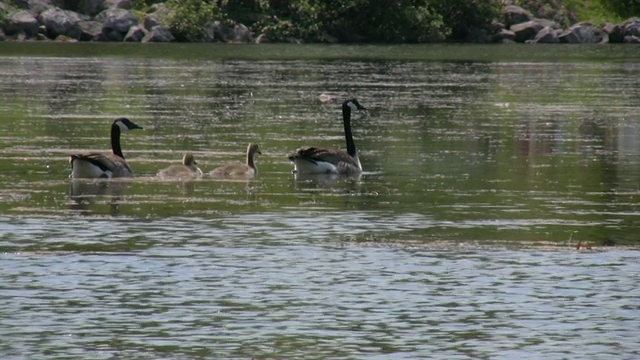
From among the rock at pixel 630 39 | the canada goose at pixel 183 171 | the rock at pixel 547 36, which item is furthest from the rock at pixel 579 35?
the canada goose at pixel 183 171

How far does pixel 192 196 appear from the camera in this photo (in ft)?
75.9

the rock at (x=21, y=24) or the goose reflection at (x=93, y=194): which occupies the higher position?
the rock at (x=21, y=24)

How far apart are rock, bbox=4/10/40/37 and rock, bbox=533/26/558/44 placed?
104 ft

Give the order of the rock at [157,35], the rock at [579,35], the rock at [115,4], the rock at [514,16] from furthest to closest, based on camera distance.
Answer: the rock at [514,16] → the rock at [579,35] → the rock at [115,4] → the rock at [157,35]

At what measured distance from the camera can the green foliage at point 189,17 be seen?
103281mm

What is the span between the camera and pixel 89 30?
102m

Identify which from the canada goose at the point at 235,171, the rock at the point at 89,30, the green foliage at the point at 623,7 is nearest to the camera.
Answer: the canada goose at the point at 235,171

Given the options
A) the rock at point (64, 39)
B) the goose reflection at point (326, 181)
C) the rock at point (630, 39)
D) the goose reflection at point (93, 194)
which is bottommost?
the rock at point (630, 39)

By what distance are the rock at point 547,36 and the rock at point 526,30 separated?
17.1 inches

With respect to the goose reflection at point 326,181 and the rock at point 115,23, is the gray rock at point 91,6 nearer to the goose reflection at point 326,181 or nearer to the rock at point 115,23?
the rock at point 115,23

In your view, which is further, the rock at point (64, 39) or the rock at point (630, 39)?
the rock at point (630, 39)

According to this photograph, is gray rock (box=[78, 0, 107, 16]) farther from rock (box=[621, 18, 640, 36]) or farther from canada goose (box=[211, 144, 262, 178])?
canada goose (box=[211, 144, 262, 178])

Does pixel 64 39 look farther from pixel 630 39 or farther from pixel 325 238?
pixel 325 238

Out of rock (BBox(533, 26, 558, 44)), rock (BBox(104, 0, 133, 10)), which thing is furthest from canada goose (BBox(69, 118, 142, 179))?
rock (BBox(533, 26, 558, 44))
